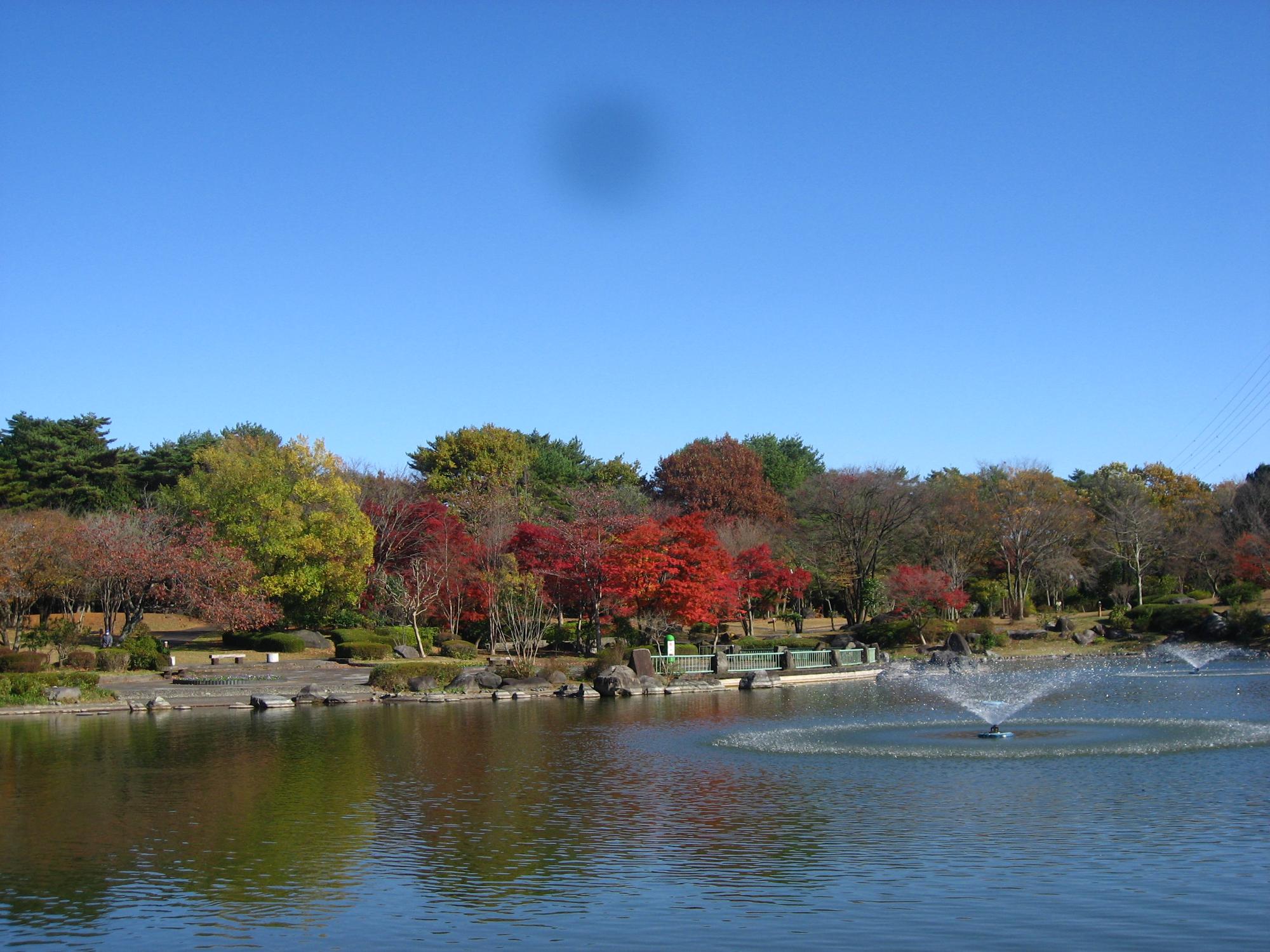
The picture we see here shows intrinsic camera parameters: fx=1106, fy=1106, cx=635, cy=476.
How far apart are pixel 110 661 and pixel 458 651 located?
44.7 feet

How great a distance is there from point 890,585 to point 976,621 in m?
4.82

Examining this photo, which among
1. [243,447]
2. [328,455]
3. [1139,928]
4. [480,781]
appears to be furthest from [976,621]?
[1139,928]

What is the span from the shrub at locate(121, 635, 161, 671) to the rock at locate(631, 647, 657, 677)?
1806cm

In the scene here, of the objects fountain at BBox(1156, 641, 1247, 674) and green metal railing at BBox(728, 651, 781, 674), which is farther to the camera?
fountain at BBox(1156, 641, 1247, 674)

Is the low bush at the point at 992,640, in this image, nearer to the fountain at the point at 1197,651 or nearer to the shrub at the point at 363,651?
the fountain at the point at 1197,651

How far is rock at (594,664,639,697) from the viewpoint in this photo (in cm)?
3728

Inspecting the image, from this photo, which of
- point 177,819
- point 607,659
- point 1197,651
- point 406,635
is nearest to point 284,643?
point 406,635

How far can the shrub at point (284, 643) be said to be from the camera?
48156mm

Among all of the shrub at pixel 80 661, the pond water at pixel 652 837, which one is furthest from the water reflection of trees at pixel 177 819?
the shrub at pixel 80 661

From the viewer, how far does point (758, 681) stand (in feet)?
136

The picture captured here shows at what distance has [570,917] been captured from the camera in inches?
423

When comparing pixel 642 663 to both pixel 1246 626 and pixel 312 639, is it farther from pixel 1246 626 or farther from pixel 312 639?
pixel 1246 626

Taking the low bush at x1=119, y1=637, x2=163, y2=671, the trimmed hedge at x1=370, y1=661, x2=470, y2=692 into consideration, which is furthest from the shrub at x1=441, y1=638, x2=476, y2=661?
the low bush at x1=119, y1=637, x2=163, y2=671

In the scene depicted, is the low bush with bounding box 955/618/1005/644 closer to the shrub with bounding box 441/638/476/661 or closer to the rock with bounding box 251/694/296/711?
the shrub with bounding box 441/638/476/661
